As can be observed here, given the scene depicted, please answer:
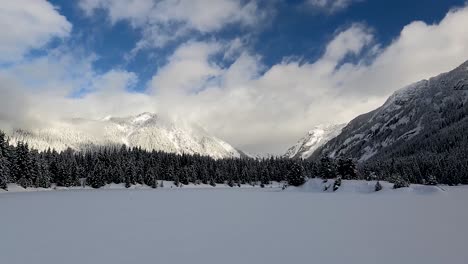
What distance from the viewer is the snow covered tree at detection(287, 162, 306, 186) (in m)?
108

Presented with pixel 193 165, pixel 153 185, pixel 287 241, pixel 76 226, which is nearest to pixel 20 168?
pixel 153 185

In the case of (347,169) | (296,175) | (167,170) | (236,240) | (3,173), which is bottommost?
(236,240)

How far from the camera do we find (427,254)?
1593 centimetres

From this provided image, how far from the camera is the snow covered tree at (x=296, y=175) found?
10844cm

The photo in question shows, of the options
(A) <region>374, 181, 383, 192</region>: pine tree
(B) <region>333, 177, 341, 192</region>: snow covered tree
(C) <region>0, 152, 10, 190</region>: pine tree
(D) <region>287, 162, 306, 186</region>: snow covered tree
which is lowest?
(A) <region>374, 181, 383, 192</region>: pine tree

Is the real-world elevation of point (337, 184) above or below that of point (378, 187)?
above

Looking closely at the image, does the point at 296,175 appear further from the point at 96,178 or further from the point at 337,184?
the point at 96,178

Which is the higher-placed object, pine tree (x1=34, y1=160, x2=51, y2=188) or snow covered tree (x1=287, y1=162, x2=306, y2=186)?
pine tree (x1=34, y1=160, x2=51, y2=188)

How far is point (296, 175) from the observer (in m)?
109

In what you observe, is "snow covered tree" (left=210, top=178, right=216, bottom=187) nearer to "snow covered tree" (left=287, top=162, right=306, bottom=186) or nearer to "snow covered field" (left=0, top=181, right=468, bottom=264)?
"snow covered tree" (left=287, top=162, right=306, bottom=186)

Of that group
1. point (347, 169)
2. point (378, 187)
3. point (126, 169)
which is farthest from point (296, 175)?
point (126, 169)

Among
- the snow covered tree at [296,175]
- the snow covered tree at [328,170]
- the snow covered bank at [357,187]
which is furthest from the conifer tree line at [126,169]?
the snow covered tree at [328,170]

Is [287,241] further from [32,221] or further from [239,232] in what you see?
[32,221]

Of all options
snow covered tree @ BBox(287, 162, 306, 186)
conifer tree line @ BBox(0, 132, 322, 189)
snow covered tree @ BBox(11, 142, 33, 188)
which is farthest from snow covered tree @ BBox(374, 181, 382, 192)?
snow covered tree @ BBox(11, 142, 33, 188)
